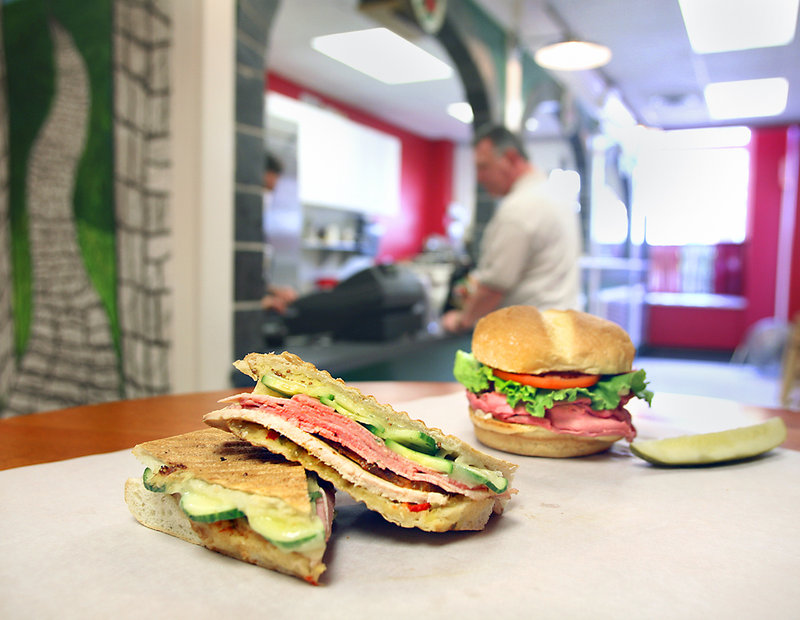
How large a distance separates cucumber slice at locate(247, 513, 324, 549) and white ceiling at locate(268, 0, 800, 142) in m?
4.57

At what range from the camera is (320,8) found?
20.2 feet

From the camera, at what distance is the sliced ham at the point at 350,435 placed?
888 millimetres

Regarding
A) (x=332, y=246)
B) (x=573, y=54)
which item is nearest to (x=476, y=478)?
(x=573, y=54)

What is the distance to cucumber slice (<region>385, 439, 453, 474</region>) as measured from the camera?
906mm

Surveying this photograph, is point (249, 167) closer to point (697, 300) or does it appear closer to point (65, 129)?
point (65, 129)

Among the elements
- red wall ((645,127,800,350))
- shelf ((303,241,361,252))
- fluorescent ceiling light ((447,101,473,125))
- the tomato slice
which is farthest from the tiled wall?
red wall ((645,127,800,350))

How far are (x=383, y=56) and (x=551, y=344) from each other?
686cm

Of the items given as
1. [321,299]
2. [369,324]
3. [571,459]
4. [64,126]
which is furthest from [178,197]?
[571,459]

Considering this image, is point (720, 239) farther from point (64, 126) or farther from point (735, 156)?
point (64, 126)

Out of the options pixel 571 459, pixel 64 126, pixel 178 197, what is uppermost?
pixel 64 126

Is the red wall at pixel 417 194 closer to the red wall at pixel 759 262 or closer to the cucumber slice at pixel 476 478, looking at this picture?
the red wall at pixel 759 262

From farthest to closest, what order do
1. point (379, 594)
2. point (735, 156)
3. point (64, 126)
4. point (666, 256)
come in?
point (666, 256)
point (735, 156)
point (64, 126)
point (379, 594)

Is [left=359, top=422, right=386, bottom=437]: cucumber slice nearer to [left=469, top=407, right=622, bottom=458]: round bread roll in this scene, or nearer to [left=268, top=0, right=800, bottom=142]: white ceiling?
[left=469, top=407, right=622, bottom=458]: round bread roll

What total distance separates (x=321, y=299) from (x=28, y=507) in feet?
7.41
